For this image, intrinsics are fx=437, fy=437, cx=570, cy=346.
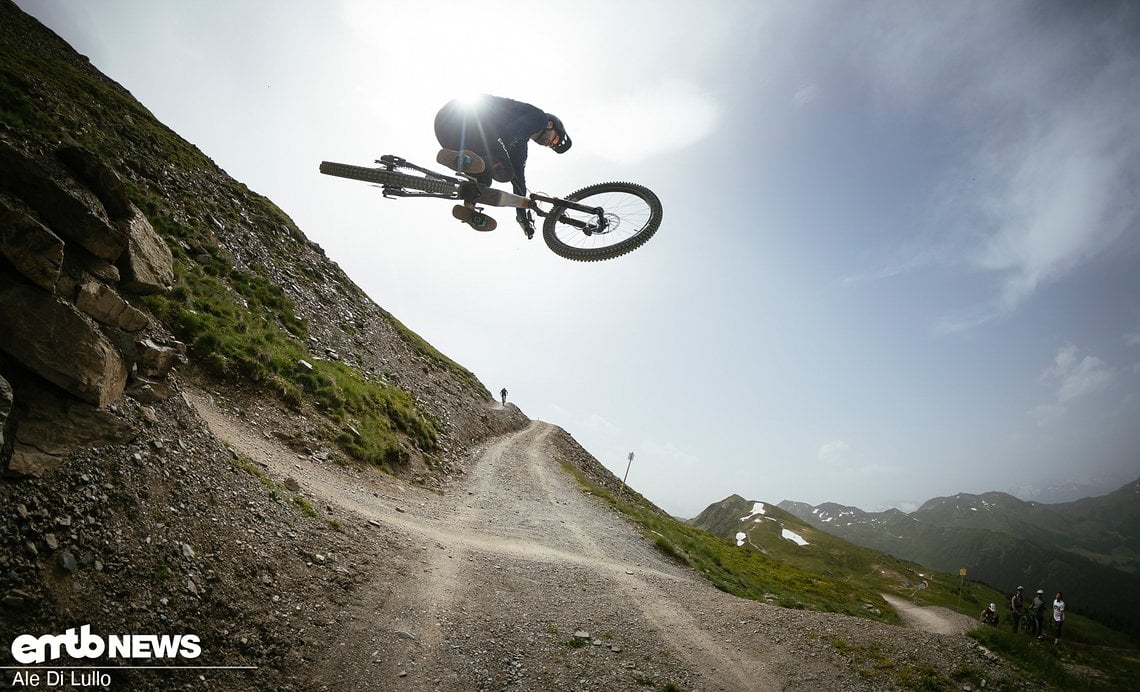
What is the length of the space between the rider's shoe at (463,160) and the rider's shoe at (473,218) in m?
0.94

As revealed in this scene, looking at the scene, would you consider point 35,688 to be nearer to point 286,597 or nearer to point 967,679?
point 286,597

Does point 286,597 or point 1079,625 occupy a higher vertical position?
point 286,597

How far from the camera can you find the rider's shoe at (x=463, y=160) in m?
10.8

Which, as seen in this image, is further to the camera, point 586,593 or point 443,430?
point 443,430

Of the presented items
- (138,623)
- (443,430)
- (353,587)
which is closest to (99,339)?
(138,623)

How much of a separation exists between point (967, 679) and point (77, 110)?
52.3 metres

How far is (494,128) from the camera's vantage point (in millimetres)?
10867

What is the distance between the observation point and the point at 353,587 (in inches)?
374

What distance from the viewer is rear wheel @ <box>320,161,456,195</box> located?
36.8 ft

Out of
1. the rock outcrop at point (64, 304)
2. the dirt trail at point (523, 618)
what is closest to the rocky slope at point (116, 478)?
the rock outcrop at point (64, 304)

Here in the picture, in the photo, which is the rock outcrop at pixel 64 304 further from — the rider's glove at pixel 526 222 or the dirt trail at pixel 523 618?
the rider's glove at pixel 526 222

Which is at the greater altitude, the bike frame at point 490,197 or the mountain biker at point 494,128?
the mountain biker at point 494,128

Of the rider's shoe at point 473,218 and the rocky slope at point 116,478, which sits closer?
the rocky slope at point 116,478

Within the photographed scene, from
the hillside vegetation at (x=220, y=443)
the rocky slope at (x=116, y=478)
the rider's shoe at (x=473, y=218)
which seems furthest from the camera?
the rider's shoe at (x=473, y=218)
